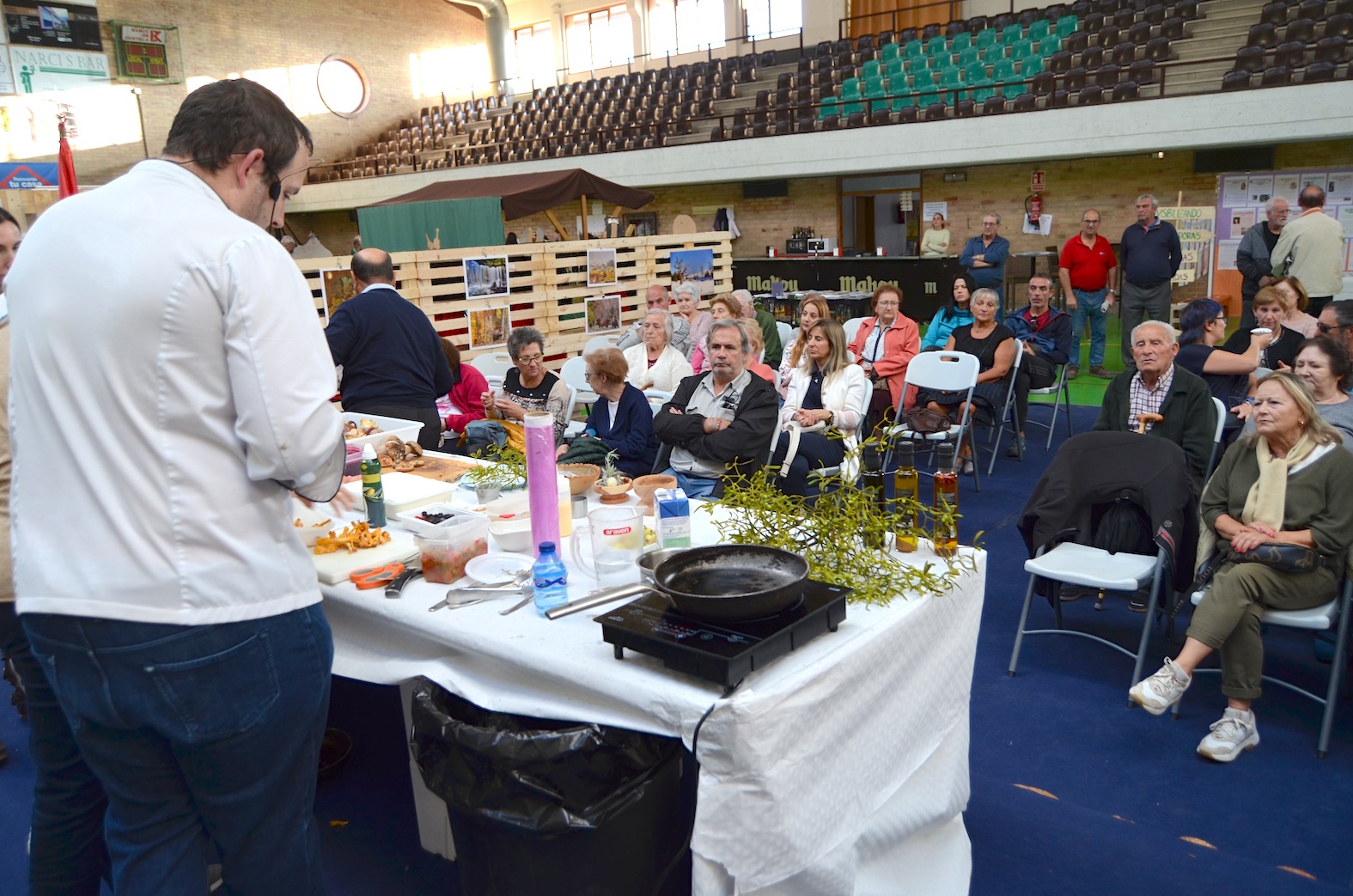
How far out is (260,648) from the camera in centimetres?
152

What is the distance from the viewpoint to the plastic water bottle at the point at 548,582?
2.08m

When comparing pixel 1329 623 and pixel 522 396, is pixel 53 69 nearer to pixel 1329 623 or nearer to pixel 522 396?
pixel 522 396

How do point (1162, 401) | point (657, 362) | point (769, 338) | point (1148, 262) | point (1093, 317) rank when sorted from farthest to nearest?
point (1093, 317)
point (1148, 262)
point (769, 338)
point (657, 362)
point (1162, 401)

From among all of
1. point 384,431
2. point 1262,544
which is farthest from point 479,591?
point 1262,544

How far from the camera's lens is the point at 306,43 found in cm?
2102

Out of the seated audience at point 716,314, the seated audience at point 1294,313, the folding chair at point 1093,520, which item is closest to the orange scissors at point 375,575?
the folding chair at point 1093,520

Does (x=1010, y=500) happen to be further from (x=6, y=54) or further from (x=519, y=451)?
(x=6, y=54)

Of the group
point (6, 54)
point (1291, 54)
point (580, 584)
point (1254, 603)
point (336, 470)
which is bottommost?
point (1254, 603)

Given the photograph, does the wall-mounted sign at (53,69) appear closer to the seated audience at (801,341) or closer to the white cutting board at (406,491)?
the seated audience at (801,341)

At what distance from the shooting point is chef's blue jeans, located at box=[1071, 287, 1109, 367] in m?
10.1

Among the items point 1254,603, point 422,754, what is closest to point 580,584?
point 422,754

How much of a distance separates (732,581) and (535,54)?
23.2 metres

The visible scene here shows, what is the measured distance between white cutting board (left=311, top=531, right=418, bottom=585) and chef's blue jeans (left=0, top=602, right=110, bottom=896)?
612mm

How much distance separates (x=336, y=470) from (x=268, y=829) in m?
0.62
